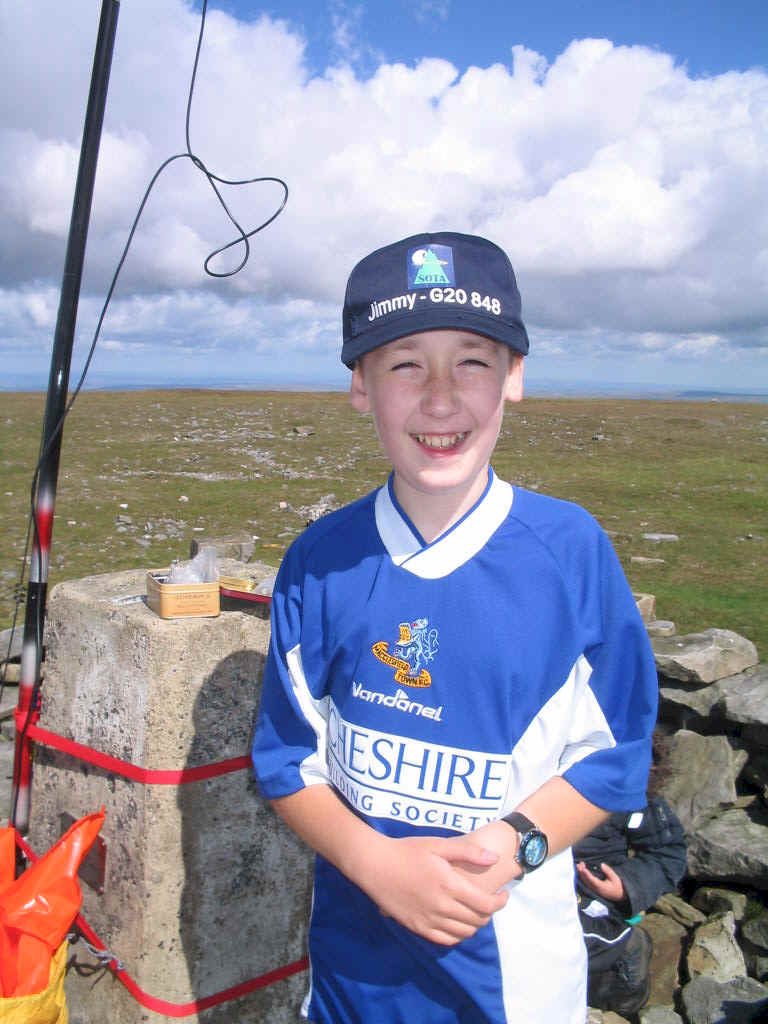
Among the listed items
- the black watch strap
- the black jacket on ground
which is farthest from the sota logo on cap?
the black jacket on ground

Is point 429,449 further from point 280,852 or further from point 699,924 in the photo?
point 699,924

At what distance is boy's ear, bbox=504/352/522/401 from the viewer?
201 cm

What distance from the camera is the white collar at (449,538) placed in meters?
1.88

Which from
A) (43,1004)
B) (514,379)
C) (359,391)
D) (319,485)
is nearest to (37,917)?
(43,1004)

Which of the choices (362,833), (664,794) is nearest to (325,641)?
(362,833)

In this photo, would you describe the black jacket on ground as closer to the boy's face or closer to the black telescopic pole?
the boy's face

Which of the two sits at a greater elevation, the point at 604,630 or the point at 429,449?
the point at 429,449

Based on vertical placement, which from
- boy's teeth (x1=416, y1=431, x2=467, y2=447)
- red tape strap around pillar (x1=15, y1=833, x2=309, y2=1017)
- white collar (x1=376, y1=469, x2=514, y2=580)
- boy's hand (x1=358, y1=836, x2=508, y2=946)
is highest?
boy's teeth (x1=416, y1=431, x2=467, y2=447)

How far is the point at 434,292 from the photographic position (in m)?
1.80

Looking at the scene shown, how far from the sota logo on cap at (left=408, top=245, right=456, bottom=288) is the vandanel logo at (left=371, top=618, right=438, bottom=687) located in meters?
0.77

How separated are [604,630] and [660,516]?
984 cm

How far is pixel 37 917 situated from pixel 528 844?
1.64m

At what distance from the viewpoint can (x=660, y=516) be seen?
11055mm

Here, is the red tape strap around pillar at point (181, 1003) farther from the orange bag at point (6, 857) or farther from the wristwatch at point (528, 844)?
the wristwatch at point (528, 844)
